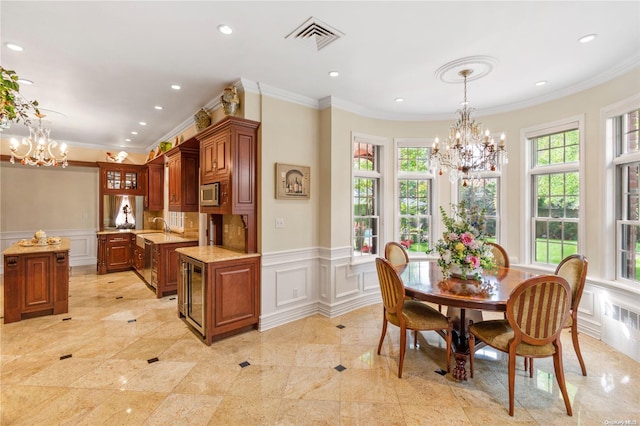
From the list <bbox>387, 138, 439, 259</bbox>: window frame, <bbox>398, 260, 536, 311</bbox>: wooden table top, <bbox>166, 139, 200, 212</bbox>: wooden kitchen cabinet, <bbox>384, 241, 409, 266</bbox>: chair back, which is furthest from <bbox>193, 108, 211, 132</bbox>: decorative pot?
<bbox>398, 260, 536, 311</bbox>: wooden table top

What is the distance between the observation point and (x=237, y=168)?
3273 millimetres

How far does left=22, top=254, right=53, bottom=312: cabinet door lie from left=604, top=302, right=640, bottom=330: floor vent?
6.75 metres

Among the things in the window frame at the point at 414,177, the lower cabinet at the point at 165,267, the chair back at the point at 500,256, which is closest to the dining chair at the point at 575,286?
the chair back at the point at 500,256

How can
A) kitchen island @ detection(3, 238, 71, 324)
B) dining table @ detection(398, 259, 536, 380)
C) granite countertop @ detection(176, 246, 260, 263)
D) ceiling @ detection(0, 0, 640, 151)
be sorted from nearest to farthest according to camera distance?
1. ceiling @ detection(0, 0, 640, 151)
2. dining table @ detection(398, 259, 536, 380)
3. granite countertop @ detection(176, 246, 260, 263)
4. kitchen island @ detection(3, 238, 71, 324)

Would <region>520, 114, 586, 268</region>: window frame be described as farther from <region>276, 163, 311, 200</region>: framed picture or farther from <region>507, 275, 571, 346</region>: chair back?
<region>276, 163, 311, 200</region>: framed picture

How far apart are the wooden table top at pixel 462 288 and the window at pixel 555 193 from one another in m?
1.19

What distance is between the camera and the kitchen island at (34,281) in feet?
11.6

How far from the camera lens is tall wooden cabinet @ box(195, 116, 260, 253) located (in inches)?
128

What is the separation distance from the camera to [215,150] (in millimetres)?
3549

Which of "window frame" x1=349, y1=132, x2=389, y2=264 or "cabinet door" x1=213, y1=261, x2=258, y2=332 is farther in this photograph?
"window frame" x1=349, y1=132, x2=389, y2=264

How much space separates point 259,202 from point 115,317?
249cm

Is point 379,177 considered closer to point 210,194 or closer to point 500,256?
point 500,256

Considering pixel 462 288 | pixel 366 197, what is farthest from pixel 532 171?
pixel 462 288

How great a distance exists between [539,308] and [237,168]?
10.1 ft
